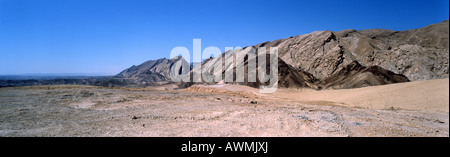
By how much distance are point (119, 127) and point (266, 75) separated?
27.5 m

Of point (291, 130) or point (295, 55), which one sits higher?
point (295, 55)

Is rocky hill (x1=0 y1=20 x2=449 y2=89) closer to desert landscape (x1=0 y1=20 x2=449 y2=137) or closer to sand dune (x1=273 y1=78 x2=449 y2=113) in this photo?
desert landscape (x1=0 y1=20 x2=449 y2=137)

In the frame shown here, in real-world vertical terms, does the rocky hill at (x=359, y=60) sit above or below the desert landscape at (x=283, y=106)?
above

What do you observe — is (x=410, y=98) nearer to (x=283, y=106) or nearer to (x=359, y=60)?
(x=283, y=106)

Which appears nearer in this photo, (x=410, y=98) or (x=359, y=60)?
(x=410, y=98)

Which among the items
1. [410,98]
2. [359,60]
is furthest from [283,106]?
[359,60]

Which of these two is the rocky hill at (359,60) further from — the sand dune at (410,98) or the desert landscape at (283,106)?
the sand dune at (410,98)

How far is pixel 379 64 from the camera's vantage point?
3153 cm

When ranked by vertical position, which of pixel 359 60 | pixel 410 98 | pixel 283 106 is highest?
pixel 359 60

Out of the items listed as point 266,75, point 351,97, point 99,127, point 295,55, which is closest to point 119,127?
point 99,127

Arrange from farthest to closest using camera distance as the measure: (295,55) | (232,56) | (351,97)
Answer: (232,56) < (295,55) < (351,97)

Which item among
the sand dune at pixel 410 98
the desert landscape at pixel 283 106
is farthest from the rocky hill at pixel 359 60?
the sand dune at pixel 410 98

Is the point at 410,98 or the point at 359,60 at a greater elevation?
the point at 359,60
